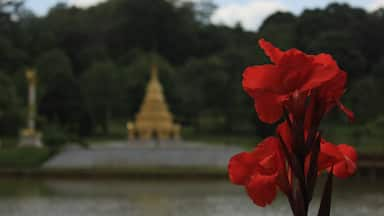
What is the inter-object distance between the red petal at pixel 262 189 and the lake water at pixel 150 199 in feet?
36.5

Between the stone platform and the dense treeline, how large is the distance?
12.9ft

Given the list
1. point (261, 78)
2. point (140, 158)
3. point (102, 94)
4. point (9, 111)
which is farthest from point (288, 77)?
point (102, 94)

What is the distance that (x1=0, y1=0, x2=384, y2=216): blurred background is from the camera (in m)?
16.8

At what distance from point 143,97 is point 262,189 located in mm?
44736

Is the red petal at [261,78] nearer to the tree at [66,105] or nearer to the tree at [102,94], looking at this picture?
the tree at [66,105]

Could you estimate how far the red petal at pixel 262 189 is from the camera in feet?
6.45

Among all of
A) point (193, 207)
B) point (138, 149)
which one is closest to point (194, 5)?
point (138, 149)

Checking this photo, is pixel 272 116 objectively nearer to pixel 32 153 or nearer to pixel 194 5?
pixel 32 153

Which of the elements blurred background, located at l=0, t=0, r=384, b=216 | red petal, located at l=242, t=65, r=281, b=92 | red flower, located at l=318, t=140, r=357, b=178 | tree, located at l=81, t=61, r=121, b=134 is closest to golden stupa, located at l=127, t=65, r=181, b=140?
blurred background, located at l=0, t=0, r=384, b=216

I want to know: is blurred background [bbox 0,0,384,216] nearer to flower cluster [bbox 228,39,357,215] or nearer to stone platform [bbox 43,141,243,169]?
stone platform [bbox 43,141,243,169]

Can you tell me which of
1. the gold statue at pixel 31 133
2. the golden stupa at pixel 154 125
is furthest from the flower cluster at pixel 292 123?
the golden stupa at pixel 154 125

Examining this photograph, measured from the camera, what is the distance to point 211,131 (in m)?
44.7

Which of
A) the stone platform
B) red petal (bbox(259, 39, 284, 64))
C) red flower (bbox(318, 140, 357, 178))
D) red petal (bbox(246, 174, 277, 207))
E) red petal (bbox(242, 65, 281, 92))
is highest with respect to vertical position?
red petal (bbox(259, 39, 284, 64))

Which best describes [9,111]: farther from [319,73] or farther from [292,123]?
[319,73]
